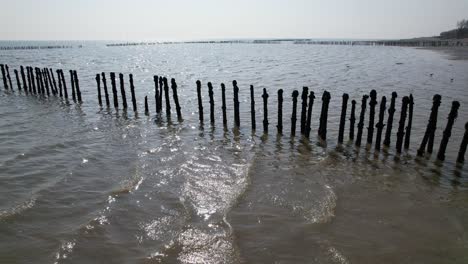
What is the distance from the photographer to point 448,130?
36.4ft

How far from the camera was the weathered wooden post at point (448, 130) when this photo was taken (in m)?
10.8

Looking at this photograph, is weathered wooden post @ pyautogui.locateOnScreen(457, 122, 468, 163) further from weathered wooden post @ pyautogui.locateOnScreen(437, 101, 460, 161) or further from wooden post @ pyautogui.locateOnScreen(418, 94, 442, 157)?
wooden post @ pyautogui.locateOnScreen(418, 94, 442, 157)

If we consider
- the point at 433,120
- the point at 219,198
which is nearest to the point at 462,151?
the point at 433,120

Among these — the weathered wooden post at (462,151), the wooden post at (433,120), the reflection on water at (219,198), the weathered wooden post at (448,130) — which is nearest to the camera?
the reflection on water at (219,198)

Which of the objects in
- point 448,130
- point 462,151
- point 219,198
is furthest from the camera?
point 462,151

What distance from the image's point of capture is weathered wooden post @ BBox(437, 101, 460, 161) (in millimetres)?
10835

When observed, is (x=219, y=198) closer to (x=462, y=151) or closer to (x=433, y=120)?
(x=433, y=120)

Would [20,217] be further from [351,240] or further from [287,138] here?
[287,138]

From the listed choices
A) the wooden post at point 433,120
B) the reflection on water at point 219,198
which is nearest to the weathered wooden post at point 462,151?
the reflection on water at point 219,198

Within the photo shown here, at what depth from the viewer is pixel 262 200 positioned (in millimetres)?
8977

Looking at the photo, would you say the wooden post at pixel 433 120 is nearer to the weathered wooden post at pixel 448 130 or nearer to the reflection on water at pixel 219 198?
the weathered wooden post at pixel 448 130

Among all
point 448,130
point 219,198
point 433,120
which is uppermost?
point 433,120

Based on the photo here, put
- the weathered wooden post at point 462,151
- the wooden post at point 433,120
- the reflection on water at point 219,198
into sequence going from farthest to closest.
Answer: the wooden post at point 433,120 < the weathered wooden post at point 462,151 < the reflection on water at point 219,198

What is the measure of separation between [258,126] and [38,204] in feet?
33.7
